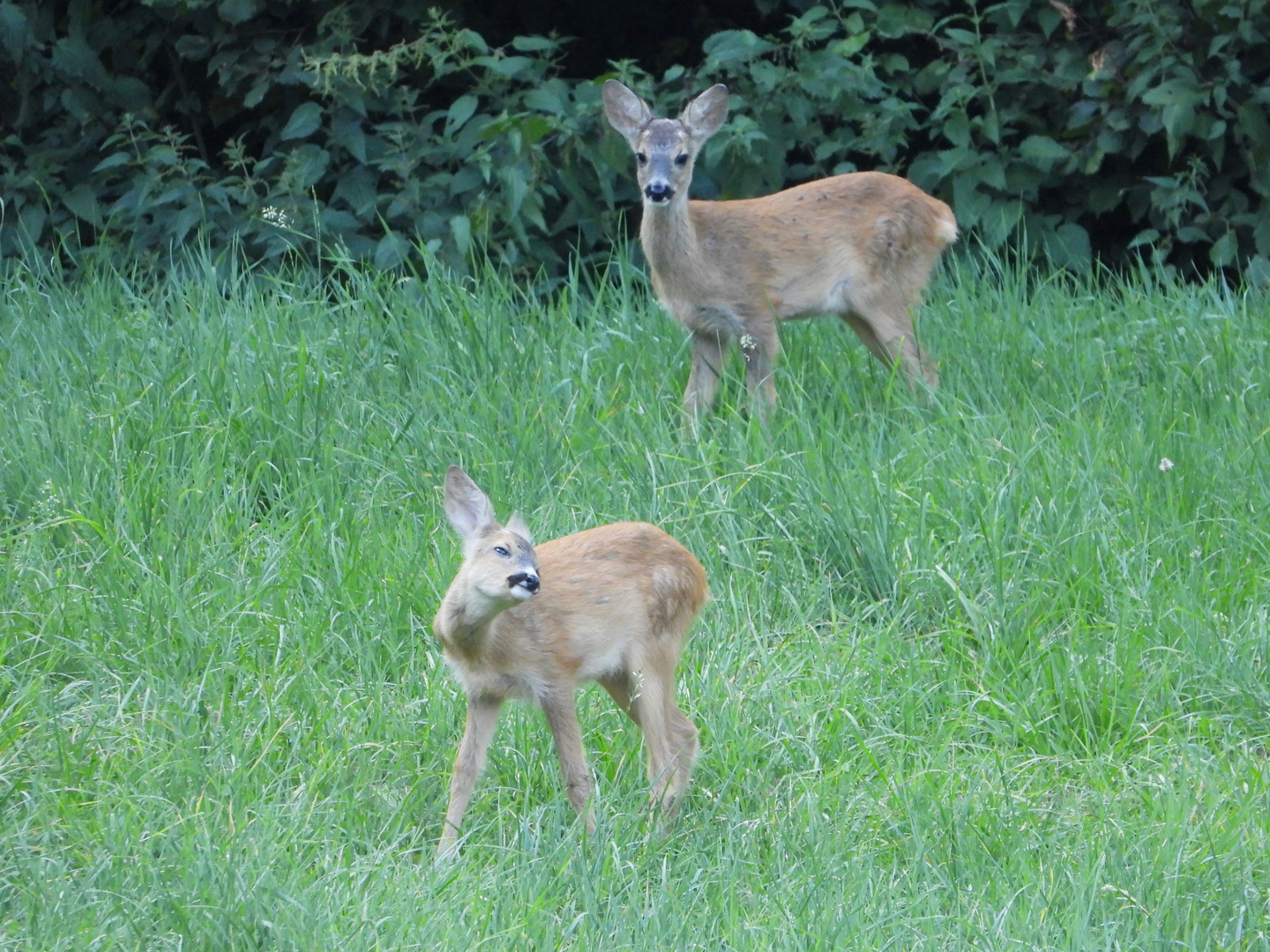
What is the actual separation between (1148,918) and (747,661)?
1.49 metres

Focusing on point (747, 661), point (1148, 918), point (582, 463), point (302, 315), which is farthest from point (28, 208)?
point (1148, 918)

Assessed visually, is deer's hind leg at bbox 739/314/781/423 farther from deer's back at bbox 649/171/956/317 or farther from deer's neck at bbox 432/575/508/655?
deer's neck at bbox 432/575/508/655

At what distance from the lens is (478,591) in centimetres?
356

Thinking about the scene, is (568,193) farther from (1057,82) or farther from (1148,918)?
(1148,918)

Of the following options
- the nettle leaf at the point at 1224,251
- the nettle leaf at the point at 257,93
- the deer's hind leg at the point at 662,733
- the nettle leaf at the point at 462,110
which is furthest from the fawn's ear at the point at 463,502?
the nettle leaf at the point at 1224,251

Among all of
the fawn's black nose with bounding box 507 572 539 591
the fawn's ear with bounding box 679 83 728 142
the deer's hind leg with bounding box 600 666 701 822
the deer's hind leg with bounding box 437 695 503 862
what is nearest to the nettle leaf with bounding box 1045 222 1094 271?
the fawn's ear with bounding box 679 83 728 142

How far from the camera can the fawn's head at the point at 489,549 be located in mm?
3436

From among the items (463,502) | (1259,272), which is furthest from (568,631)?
(1259,272)

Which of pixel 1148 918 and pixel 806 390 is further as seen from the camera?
pixel 806 390

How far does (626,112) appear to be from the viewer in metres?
7.17

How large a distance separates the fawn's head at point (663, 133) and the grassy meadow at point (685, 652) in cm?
57

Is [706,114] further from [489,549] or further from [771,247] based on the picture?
[489,549]

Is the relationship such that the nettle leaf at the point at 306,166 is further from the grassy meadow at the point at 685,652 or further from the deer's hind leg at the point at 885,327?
the deer's hind leg at the point at 885,327

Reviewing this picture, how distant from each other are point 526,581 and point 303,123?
196 inches
